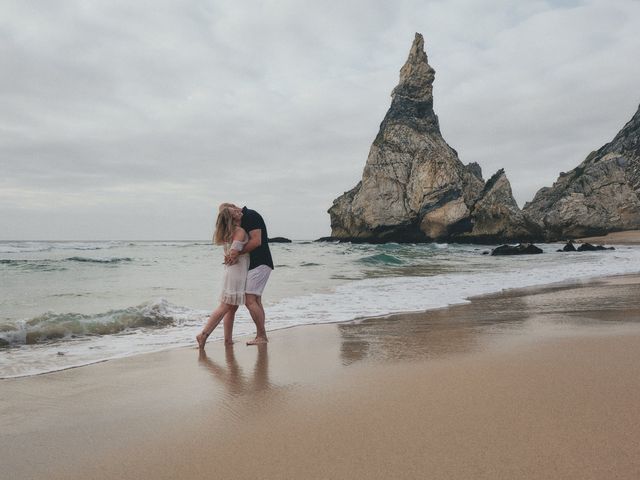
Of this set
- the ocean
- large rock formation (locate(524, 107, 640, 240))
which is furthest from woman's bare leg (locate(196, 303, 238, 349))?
large rock formation (locate(524, 107, 640, 240))

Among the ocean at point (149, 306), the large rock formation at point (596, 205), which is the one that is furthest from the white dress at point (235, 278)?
the large rock formation at point (596, 205)

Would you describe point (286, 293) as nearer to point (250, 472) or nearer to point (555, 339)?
point (555, 339)

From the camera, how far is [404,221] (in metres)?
51.3

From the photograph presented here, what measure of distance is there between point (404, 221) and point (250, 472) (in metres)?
50.7

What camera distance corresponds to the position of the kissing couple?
5.04m

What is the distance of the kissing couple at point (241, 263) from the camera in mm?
5039

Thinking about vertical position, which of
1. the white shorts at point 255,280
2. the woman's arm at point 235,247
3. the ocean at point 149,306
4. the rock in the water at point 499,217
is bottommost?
the ocean at point 149,306

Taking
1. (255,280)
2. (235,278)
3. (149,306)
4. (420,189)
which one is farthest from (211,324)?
(420,189)

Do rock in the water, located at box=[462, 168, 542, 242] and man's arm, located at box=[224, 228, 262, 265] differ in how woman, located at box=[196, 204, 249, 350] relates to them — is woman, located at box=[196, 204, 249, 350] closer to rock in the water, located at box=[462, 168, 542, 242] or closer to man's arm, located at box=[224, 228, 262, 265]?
man's arm, located at box=[224, 228, 262, 265]

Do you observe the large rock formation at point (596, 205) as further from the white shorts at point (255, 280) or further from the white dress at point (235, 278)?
the white dress at point (235, 278)

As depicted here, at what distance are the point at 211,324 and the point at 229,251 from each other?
2.80ft

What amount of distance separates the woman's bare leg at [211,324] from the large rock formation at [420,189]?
46.4 m

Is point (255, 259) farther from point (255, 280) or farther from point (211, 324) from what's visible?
point (211, 324)

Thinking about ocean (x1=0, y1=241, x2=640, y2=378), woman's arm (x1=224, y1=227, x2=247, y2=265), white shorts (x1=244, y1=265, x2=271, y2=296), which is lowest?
ocean (x1=0, y1=241, x2=640, y2=378)
